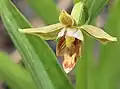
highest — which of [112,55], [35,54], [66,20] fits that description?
[66,20]

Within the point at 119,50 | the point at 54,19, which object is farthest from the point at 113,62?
the point at 54,19

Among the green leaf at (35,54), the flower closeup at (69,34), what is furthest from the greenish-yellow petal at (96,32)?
the green leaf at (35,54)

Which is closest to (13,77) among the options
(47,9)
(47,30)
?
(47,9)

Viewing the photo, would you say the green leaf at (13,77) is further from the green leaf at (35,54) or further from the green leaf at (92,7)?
the green leaf at (92,7)

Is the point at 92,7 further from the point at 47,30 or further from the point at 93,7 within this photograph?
the point at 47,30

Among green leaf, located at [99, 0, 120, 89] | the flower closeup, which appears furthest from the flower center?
green leaf, located at [99, 0, 120, 89]

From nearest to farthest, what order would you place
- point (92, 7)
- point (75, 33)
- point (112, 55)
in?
point (75, 33) < point (92, 7) < point (112, 55)

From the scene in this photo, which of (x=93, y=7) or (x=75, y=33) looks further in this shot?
(x=93, y=7)
